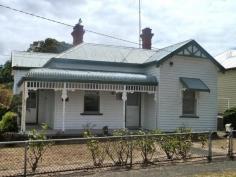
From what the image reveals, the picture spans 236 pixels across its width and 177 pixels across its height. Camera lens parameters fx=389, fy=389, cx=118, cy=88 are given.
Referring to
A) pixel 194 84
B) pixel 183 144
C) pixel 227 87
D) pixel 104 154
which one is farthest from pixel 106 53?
pixel 104 154

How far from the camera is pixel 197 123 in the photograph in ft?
72.4

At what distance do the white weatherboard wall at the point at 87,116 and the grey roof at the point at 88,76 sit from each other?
129cm

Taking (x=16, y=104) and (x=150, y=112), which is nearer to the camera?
(x=16, y=104)

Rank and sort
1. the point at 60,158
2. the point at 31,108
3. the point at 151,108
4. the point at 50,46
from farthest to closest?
the point at 50,46
the point at 31,108
the point at 151,108
the point at 60,158

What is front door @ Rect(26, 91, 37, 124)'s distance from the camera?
75.1ft

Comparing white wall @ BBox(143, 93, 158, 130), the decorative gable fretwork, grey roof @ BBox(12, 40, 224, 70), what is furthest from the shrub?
the decorative gable fretwork

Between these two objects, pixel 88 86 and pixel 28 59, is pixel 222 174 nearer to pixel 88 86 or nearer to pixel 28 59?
pixel 88 86

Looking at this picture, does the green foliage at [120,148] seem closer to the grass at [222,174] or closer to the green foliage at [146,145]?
the green foliage at [146,145]

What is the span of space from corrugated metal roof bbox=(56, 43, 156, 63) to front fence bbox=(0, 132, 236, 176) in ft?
31.8

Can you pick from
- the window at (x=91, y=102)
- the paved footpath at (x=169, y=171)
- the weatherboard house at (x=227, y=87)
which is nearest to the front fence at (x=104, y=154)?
the paved footpath at (x=169, y=171)

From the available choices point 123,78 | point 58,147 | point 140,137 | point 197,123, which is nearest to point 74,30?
point 123,78

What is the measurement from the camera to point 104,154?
11227 mm

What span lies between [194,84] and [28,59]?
1018 centimetres

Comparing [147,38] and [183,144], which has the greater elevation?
[147,38]
